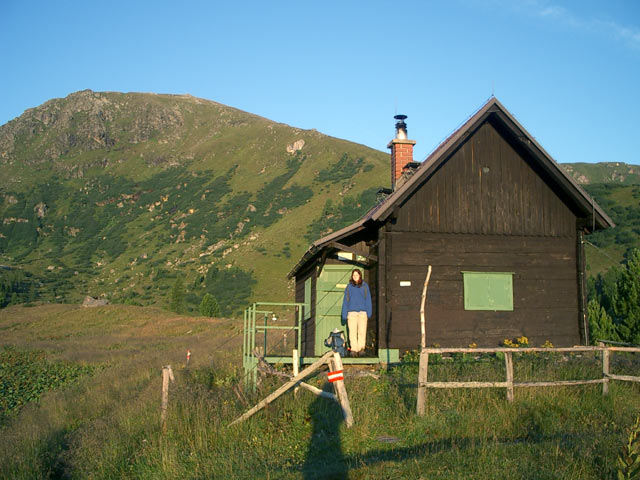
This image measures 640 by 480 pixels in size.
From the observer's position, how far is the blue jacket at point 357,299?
14984 millimetres

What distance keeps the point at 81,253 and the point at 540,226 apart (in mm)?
102263

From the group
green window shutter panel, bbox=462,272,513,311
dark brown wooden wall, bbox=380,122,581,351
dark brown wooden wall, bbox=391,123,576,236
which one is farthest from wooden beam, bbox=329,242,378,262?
green window shutter panel, bbox=462,272,513,311

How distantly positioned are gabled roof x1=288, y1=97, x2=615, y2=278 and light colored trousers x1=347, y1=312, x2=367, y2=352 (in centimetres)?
206

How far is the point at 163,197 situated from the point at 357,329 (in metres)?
110

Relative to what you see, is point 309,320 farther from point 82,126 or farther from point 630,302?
point 82,126

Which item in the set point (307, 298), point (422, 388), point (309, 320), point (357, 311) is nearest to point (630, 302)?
point (307, 298)

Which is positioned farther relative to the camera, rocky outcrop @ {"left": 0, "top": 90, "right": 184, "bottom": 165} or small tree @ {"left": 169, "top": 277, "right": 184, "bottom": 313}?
rocky outcrop @ {"left": 0, "top": 90, "right": 184, "bottom": 165}

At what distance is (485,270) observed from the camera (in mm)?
16234

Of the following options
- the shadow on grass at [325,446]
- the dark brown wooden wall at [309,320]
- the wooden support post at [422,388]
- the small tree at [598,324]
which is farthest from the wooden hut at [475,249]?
the small tree at [598,324]

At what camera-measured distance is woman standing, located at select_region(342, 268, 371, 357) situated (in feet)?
49.2

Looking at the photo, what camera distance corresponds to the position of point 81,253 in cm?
10681

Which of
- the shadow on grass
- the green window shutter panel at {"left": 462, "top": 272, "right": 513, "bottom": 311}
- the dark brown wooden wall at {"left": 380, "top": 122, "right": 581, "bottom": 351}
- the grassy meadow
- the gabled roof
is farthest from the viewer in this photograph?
the green window shutter panel at {"left": 462, "top": 272, "right": 513, "bottom": 311}

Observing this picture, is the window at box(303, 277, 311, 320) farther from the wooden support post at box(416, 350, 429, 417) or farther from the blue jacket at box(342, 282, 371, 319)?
the wooden support post at box(416, 350, 429, 417)

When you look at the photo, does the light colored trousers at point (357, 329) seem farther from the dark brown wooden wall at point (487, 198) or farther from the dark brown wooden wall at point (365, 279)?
the dark brown wooden wall at point (487, 198)
